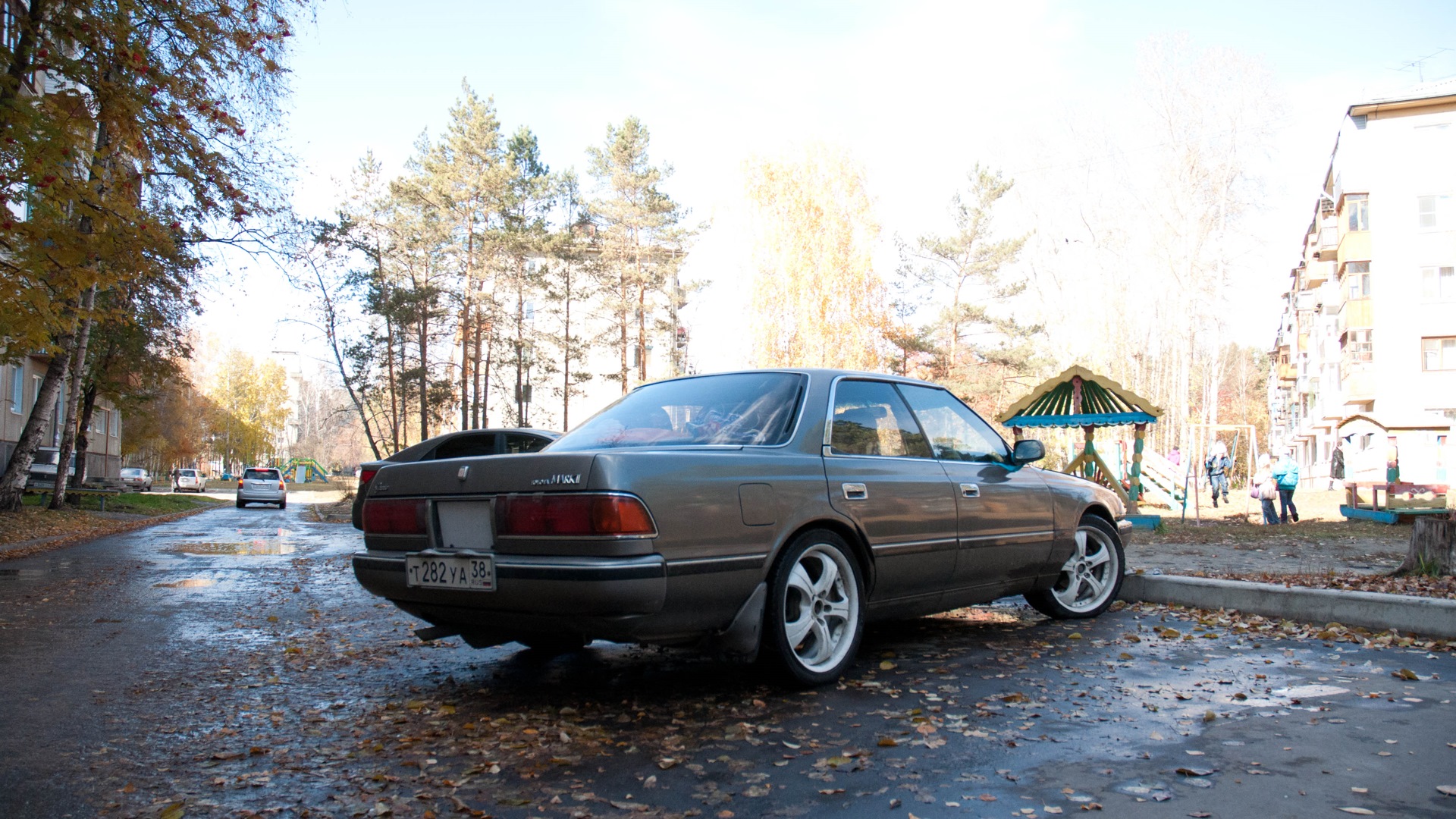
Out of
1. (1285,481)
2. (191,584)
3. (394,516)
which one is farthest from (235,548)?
(1285,481)

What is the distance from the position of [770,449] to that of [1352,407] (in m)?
47.4

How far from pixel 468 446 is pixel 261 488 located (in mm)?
24093

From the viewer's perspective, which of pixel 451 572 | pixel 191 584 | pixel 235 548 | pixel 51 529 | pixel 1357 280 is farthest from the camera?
pixel 1357 280

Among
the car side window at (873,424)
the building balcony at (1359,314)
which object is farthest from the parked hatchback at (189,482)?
the car side window at (873,424)

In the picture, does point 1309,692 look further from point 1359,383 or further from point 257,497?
point 1359,383

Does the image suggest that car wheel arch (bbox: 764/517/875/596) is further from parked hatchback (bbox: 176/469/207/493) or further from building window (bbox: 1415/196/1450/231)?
parked hatchback (bbox: 176/469/207/493)

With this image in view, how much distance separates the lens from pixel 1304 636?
233 inches

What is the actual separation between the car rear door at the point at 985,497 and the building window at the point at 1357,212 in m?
42.9

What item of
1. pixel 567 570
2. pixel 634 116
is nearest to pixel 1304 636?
pixel 567 570

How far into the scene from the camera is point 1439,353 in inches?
1549

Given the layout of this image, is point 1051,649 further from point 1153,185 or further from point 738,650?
point 1153,185

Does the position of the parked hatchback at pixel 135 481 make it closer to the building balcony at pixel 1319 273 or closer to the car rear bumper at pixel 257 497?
the car rear bumper at pixel 257 497

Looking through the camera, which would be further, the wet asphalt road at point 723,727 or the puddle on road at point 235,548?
the puddle on road at point 235,548

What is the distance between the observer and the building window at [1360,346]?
40.2m
